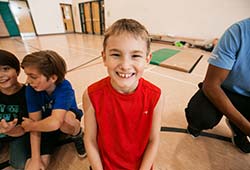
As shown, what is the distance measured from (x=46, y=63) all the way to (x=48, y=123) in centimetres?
32

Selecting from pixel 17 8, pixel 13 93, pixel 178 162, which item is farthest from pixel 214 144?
pixel 17 8

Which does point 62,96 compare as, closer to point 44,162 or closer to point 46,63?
point 46,63

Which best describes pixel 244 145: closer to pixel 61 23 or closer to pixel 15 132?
pixel 15 132

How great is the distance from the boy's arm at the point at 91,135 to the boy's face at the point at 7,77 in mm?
496

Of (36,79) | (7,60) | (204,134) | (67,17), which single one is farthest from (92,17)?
(204,134)

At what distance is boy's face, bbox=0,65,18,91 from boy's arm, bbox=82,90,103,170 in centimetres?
50

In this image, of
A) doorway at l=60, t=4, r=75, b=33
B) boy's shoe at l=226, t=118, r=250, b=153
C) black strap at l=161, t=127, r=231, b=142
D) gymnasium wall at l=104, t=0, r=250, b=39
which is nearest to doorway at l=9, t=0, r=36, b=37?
doorway at l=60, t=4, r=75, b=33

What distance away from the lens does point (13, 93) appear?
0.84 metres

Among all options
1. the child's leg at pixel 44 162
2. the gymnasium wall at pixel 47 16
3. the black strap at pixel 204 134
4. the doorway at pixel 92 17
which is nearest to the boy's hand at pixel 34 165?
the child's leg at pixel 44 162

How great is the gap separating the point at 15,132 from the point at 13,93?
0.23m

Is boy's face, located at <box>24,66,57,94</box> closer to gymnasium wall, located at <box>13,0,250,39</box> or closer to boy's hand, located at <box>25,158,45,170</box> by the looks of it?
boy's hand, located at <box>25,158,45,170</box>

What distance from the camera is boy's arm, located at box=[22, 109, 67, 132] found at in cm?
75

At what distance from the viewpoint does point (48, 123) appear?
754 millimetres

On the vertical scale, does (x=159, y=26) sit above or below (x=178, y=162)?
above
